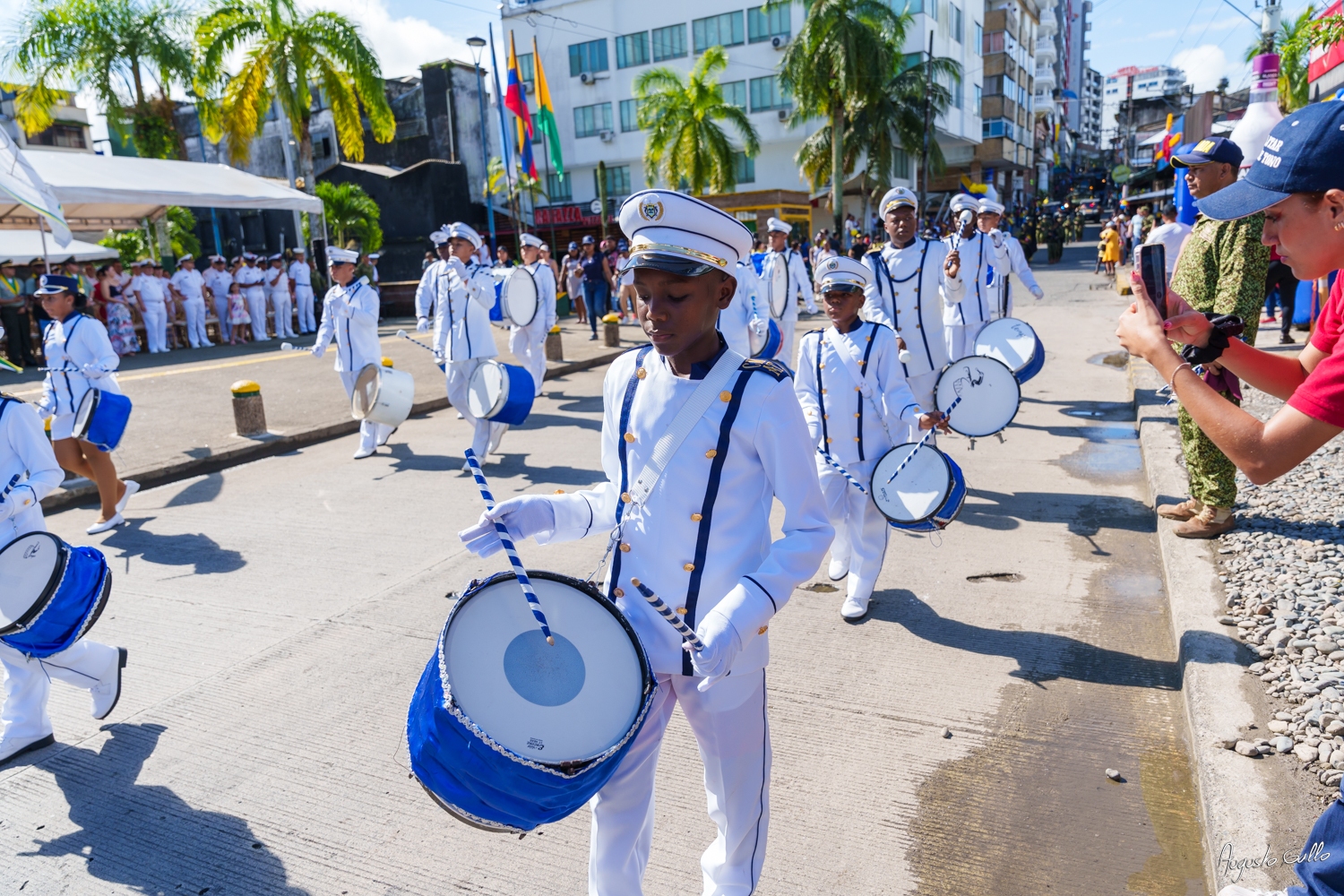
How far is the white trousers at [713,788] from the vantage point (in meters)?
2.45

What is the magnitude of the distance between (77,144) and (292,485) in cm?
4606

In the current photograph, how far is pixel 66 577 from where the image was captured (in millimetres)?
3760

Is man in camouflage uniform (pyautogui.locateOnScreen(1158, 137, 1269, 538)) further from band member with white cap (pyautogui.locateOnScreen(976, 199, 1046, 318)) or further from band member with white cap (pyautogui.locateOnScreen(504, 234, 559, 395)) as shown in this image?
band member with white cap (pyautogui.locateOnScreen(504, 234, 559, 395))

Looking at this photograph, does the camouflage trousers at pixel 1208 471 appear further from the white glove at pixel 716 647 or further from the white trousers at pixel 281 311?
the white trousers at pixel 281 311

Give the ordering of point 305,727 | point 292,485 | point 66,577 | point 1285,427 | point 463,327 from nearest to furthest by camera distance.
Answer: point 1285,427 → point 66,577 → point 305,727 → point 292,485 → point 463,327

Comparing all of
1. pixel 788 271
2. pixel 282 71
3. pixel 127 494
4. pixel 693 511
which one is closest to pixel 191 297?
pixel 282 71

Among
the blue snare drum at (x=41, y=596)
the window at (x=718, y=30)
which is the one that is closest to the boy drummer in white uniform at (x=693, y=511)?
the blue snare drum at (x=41, y=596)

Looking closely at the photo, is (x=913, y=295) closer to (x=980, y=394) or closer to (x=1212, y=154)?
(x=980, y=394)

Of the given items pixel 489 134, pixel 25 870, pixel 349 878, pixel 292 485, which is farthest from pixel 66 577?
pixel 489 134

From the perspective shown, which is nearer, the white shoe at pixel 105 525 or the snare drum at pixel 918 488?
the snare drum at pixel 918 488

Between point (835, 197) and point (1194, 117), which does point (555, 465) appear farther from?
point (835, 197)

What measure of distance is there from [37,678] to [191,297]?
1870 cm

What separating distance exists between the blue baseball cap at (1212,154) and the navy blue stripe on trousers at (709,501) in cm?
425

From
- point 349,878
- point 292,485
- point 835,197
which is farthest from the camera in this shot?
point 835,197
